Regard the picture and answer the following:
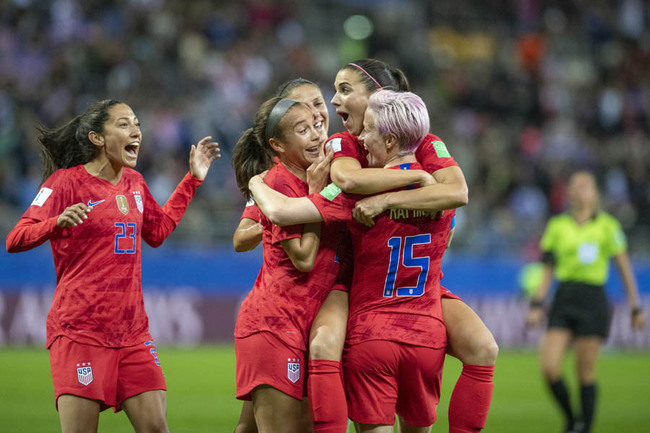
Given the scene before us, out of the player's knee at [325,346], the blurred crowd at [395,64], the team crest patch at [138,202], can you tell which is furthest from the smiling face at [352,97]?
the blurred crowd at [395,64]

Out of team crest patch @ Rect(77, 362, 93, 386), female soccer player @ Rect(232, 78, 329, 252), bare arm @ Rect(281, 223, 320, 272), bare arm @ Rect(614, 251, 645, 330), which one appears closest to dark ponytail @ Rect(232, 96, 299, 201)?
female soccer player @ Rect(232, 78, 329, 252)

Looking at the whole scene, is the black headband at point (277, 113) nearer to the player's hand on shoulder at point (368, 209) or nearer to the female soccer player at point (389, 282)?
the female soccer player at point (389, 282)

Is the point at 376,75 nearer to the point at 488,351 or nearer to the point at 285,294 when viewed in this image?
the point at 285,294

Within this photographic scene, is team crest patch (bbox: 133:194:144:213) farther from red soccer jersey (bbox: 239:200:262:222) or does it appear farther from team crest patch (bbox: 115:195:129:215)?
red soccer jersey (bbox: 239:200:262:222)

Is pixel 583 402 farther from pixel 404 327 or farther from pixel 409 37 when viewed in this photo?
pixel 409 37

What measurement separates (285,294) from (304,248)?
311mm

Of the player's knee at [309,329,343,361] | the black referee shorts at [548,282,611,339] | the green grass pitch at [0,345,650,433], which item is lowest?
the green grass pitch at [0,345,650,433]

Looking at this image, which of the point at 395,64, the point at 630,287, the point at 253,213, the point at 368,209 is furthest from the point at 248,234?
the point at 395,64

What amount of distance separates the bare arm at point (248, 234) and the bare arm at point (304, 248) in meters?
0.78

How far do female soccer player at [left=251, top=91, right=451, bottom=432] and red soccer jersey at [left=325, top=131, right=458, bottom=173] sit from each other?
12 cm

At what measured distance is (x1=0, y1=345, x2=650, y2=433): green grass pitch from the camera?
9188 millimetres

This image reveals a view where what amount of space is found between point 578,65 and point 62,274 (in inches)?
777

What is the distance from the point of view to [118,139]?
5.72 m

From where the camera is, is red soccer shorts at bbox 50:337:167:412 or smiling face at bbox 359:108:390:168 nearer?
smiling face at bbox 359:108:390:168
